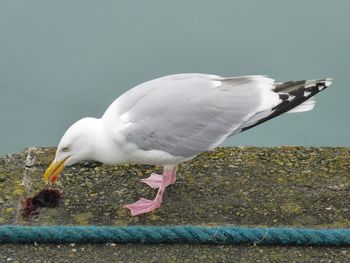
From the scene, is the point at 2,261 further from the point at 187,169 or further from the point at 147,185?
the point at 187,169

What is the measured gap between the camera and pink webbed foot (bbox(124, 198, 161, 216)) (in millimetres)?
2896

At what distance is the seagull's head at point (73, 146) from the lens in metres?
3.03

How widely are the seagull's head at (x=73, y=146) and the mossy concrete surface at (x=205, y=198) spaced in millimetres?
105

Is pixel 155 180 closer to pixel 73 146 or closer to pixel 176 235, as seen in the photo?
pixel 73 146

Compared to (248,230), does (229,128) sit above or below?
above

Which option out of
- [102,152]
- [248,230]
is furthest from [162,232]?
[102,152]

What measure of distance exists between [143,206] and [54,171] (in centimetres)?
40

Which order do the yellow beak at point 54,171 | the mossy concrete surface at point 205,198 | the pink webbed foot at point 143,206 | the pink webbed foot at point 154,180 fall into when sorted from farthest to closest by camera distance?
the pink webbed foot at point 154,180 → the yellow beak at point 54,171 → the pink webbed foot at point 143,206 → the mossy concrete surface at point 205,198

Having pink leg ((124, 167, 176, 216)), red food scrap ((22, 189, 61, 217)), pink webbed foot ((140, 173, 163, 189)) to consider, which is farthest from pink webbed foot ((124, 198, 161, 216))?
red food scrap ((22, 189, 61, 217))

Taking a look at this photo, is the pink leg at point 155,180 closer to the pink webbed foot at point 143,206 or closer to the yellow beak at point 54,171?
the pink webbed foot at point 143,206

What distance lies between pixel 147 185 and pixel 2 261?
31.1 inches

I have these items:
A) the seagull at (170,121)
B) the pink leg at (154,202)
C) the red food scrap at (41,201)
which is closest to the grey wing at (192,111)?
the seagull at (170,121)

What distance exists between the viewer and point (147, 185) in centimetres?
319

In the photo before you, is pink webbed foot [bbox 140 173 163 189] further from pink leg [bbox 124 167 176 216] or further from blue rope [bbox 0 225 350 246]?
blue rope [bbox 0 225 350 246]
